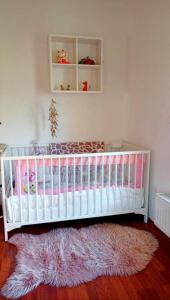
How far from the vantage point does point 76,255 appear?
197 cm

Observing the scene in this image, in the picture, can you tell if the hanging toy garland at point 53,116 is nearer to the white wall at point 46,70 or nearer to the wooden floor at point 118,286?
the white wall at point 46,70

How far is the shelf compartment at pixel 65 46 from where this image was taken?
9.23 ft

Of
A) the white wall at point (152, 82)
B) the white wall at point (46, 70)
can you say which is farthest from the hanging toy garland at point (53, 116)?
the white wall at point (152, 82)

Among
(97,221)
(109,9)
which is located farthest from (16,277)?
(109,9)

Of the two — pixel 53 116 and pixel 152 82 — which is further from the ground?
pixel 152 82

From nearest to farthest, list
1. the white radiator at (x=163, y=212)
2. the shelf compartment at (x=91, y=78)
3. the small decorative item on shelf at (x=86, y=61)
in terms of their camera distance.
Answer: the white radiator at (x=163, y=212)
the small decorative item on shelf at (x=86, y=61)
the shelf compartment at (x=91, y=78)

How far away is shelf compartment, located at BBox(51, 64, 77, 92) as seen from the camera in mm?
2898

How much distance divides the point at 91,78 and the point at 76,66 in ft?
0.93

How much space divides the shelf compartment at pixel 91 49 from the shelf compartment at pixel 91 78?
4.7 inches

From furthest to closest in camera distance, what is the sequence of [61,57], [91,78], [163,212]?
[91,78] → [61,57] → [163,212]

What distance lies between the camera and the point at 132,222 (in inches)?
103

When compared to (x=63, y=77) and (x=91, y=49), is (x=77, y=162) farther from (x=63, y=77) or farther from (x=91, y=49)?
(x=91, y=49)

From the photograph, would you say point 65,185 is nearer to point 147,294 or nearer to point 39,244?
point 39,244

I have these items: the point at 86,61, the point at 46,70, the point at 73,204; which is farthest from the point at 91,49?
the point at 73,204
